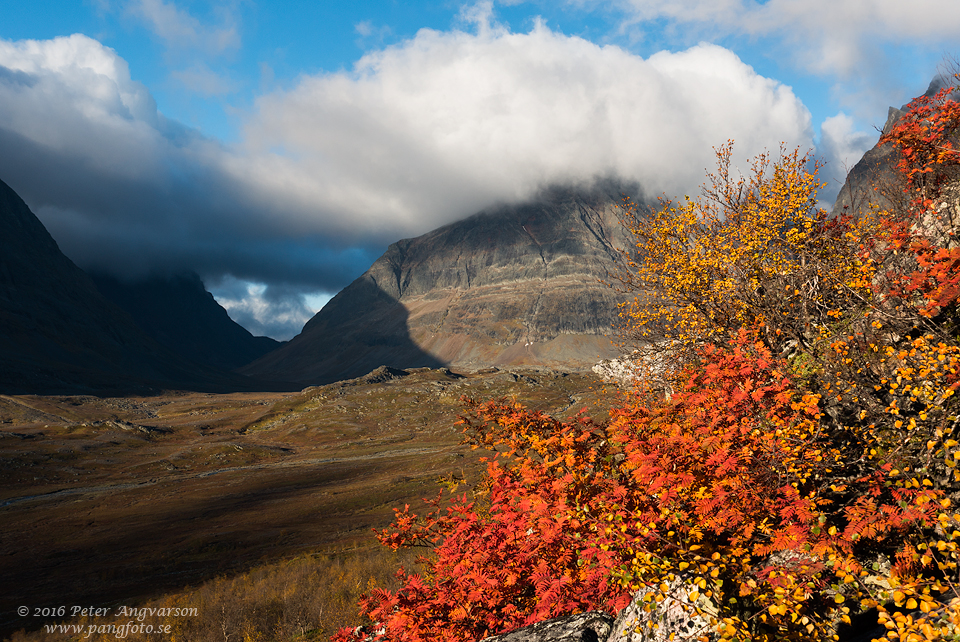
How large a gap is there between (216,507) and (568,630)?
52.7 m

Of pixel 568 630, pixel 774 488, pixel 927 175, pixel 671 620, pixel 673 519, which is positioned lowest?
pixel 568 630

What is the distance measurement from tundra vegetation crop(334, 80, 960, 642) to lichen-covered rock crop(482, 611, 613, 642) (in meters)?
0.27

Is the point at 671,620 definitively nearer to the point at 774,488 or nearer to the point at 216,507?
the point at 774,488

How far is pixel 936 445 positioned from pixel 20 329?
275m

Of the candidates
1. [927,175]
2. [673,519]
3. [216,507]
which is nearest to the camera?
[673,519]

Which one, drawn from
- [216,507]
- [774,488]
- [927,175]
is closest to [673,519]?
[774,488]

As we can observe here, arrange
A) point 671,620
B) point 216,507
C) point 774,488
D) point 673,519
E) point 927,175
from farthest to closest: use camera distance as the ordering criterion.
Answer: point 216,507
point 927,175
point 774,488
point 673,519
point 671,620

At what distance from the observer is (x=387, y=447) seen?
88812 mm

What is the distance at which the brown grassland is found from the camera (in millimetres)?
17078

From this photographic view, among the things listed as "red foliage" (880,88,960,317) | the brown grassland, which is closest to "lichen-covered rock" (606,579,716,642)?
the brown grassland

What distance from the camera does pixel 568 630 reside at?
6.11m

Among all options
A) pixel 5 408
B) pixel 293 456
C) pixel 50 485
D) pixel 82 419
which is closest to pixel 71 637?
pixel 50 485

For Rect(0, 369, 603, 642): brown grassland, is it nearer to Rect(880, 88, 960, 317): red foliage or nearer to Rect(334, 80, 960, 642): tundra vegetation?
Rect(334, 80, 960, 642): tundra vegetation

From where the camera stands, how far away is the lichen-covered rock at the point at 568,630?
5.98m
